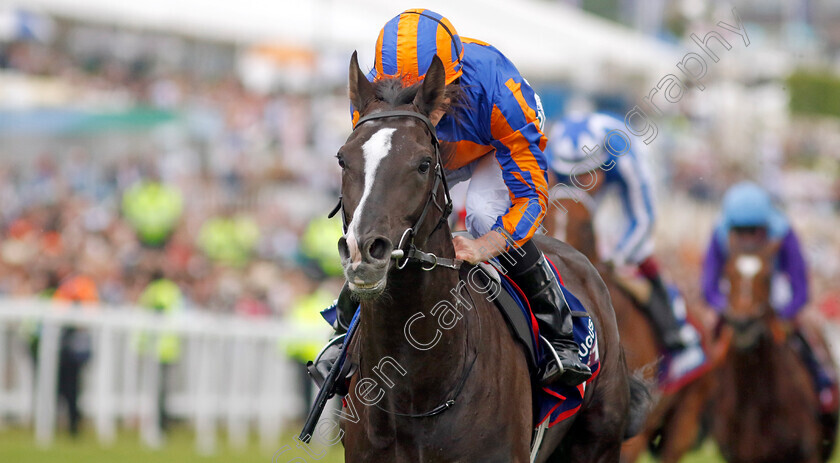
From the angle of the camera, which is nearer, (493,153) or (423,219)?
(423,219)

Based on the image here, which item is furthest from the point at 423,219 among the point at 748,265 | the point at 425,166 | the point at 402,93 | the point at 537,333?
the point at 748,265

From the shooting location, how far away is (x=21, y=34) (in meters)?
15.2

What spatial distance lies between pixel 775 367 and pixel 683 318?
0.68 meters

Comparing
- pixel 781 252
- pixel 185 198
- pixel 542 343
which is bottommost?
pixel 185 198

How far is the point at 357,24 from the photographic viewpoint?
16.3m

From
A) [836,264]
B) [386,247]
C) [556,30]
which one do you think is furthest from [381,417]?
[836,264]

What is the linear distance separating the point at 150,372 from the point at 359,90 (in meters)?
7.35

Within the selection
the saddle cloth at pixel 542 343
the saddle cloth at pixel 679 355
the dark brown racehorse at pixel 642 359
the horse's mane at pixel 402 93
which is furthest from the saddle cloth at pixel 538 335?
the saddle cloth at pixel 679 355

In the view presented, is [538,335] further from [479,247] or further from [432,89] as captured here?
[432,89]

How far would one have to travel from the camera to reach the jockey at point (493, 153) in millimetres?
3846

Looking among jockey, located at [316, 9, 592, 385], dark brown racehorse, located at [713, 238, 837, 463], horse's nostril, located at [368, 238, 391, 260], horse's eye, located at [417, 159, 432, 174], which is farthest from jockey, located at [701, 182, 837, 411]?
horse's nostril, located at [368, 238, 391, 260]

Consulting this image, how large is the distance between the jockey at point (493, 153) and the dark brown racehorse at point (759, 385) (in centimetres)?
341

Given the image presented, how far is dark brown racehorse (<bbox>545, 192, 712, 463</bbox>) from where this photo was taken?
634cm

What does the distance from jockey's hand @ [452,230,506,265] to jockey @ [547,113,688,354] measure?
3141 mm
